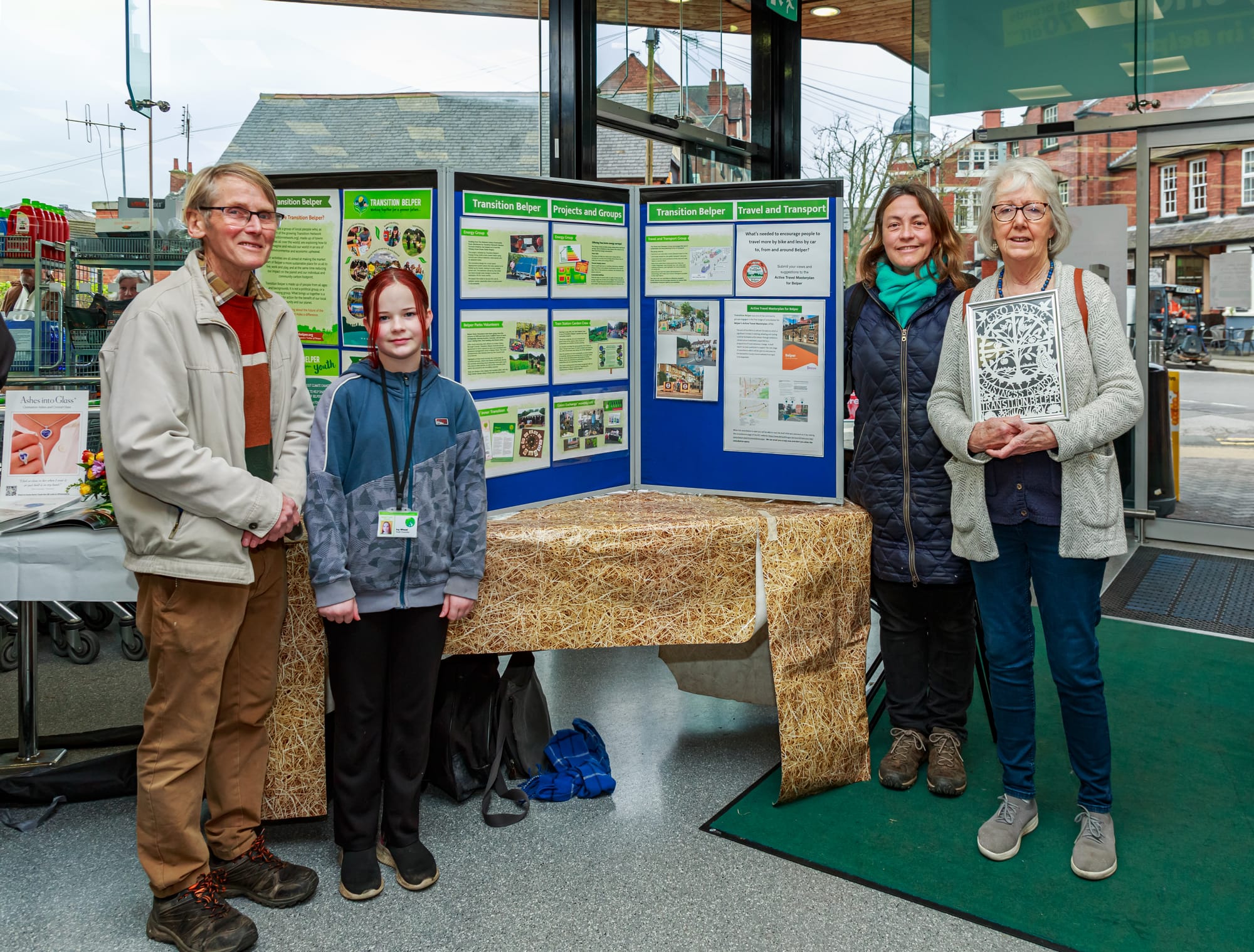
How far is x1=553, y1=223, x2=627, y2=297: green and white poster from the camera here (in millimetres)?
2867

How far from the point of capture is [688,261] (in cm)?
296

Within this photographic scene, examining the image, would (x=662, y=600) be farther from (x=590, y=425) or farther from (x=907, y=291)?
(x=907, y=291)

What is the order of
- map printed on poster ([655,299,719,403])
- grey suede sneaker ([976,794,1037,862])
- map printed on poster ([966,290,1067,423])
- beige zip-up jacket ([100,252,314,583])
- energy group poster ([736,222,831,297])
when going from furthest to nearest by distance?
map printed on poster ([655,299,719,403])
energy group poster ([736,222,831,297])
grey suede sneaker ([976,794,1037,862])
map printed on poster ([966,290,1067,423])
beige zip-up jacket ([100,252,314,583])

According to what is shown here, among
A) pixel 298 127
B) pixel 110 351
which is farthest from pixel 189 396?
pixel 298 127

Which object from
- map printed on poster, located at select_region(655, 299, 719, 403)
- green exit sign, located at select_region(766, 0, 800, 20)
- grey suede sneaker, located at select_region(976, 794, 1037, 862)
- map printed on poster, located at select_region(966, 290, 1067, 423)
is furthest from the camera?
green exit sign, located at select_region(766, 0, 800, 20)

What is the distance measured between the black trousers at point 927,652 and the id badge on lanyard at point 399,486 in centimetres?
141

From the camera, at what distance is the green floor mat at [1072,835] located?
2273 mm

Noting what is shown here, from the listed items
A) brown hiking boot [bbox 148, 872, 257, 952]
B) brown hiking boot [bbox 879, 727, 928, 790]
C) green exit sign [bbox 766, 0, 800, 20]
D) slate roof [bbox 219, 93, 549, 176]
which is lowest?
brown hiking boot [bbox 148, 872, 257, 952]

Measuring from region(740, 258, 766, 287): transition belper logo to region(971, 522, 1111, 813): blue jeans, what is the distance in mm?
944

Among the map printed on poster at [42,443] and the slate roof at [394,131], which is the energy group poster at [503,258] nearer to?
the slate roof at [394,131]

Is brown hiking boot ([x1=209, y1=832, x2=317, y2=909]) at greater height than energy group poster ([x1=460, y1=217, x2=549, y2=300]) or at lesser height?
lesser

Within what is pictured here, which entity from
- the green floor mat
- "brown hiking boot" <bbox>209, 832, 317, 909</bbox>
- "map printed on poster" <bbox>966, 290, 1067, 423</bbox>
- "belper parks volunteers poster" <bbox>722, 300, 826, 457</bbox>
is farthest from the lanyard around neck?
"map printed on poster" <bbox>966, 290, 1067, 423</bbox>

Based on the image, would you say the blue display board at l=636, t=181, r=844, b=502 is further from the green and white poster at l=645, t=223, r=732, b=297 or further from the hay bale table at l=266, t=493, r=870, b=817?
the hay bale table at l=266, t=493, r=870, b=817

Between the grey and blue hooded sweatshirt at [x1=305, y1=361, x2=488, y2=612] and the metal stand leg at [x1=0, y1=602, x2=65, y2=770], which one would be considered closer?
the grey and blue hooded sweatshirt at [x1=305, y1=361, x2=488, y2=612]
